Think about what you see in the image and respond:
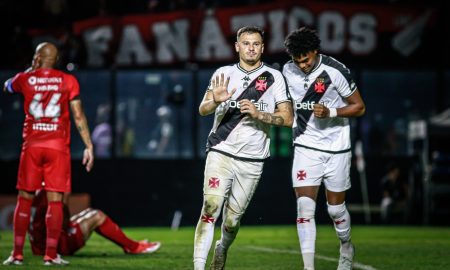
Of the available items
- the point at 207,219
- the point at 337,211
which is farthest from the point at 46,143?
the point at 337,211

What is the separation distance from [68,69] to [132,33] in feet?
5.76

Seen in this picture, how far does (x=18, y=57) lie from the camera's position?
24.2 metres

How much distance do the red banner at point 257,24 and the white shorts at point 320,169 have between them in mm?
14255

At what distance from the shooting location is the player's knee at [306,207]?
10141 mm

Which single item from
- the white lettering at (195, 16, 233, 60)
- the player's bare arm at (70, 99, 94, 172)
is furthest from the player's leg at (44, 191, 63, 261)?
the white lettering at (195, 16, 233, 60)

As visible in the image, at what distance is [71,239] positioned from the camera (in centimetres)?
1224

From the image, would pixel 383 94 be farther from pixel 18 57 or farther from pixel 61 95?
pixel 61 95

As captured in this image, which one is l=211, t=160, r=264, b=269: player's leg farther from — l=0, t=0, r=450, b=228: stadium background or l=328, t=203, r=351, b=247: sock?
l=0, t=0, r=450, b=228: stadium background

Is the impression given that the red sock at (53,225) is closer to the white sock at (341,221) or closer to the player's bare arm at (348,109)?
the white sock at (341,221)

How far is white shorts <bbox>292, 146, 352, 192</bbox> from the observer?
10.4 meters

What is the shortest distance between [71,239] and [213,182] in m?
3.35

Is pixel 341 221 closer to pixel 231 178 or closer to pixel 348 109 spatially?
pixel 348 109

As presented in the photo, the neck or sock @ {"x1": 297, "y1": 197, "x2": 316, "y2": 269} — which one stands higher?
the neck

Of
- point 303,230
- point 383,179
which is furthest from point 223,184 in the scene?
point 383,179
